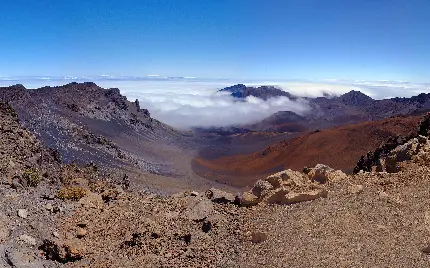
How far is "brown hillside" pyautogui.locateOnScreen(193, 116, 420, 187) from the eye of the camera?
153 ft

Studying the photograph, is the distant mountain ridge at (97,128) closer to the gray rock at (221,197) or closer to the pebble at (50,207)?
the pebble at (50,207)

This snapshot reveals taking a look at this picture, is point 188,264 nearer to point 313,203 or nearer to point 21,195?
point 313,203

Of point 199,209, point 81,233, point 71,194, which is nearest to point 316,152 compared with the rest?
point 71,194

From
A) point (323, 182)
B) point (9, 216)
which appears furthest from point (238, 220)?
point (9, 216)

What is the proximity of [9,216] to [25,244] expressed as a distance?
1389 mm

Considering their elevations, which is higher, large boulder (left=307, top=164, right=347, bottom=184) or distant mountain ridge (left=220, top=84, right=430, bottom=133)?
large boulder (left=307, top=164, right=347, bottom=184)

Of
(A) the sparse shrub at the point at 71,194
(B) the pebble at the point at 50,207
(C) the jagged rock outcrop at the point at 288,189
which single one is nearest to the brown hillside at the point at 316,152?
(C) the jagged rock outcrop at the point at 288,189

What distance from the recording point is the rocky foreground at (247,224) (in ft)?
30.3

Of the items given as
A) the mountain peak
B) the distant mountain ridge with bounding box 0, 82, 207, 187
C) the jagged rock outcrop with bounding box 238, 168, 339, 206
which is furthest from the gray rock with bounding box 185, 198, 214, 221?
the mountain peak

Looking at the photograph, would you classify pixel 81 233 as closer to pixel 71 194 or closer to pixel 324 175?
pixel 71 194

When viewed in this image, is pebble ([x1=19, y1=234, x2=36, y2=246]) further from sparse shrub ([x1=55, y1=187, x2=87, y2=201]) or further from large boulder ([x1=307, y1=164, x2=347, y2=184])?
large boulder ([x1=307, y1=164, x2=347, y2=184])

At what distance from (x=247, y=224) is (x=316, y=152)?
41.7 m

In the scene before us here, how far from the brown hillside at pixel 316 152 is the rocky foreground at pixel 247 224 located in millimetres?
31270

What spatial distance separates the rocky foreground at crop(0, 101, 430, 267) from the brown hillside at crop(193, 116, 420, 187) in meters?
31.3
